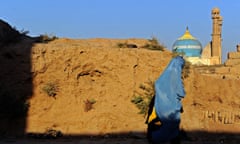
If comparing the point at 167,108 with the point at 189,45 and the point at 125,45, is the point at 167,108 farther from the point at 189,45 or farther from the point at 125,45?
the point at 189,45

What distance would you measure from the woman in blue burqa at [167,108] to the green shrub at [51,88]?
8.51 metres

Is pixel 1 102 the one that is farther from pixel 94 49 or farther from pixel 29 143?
pixel 94 49

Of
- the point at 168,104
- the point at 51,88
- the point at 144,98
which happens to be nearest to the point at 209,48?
the point at 144,98

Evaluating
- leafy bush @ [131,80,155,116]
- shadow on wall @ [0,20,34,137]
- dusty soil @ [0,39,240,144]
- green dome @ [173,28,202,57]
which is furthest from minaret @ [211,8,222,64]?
shadow on wall @ [0,20,34,137]

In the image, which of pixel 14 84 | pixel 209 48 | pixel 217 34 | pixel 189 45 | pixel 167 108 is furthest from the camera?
pixel 209 48

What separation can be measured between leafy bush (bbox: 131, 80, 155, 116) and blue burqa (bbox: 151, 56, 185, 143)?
27.5 ft

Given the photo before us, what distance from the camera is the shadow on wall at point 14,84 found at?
13.2 metres

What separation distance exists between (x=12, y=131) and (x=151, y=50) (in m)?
5.51

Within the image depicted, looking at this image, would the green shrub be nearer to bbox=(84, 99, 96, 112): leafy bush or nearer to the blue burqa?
bbox=(84, 99, 96, 112): leafy bush

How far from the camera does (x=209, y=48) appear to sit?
56.1 m

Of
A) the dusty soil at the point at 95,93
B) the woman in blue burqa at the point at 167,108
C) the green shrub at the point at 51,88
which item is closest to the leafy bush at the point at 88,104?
A: the dusty soil at the point at 95,93

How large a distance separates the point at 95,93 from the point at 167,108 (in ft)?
29.9

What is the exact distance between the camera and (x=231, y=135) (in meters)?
15.2

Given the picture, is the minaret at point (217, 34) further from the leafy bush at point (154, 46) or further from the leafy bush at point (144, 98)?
the leafy bush at point (144, 98)
